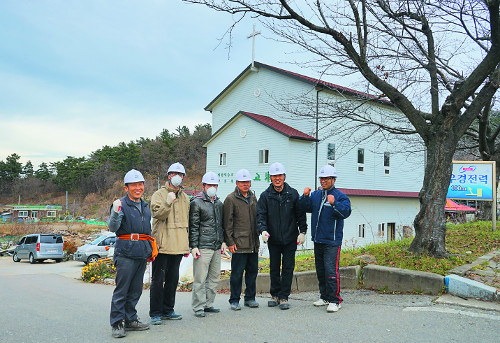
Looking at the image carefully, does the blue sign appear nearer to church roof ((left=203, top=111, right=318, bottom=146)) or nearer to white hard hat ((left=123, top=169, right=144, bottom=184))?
white hard hat ((left=123, top=169, right=144, bottom=184))

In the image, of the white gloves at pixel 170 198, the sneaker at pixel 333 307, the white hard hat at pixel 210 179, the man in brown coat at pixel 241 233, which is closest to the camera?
the white gloves at pixel 170 198

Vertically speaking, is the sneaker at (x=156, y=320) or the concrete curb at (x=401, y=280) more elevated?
the concrete curb at (x=401, y=280)

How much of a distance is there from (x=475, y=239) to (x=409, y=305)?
6.07 metres

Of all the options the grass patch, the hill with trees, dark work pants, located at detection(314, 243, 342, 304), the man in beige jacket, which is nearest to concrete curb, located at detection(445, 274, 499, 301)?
the grass patch

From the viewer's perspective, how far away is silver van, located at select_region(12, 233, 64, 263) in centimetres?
2609

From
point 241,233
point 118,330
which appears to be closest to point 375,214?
point 241,233

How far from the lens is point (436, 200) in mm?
8000

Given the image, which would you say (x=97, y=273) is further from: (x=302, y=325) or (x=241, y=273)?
(x=302, y=325)

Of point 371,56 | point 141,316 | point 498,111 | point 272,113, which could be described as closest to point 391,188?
point 272,113

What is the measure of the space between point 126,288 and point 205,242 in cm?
137

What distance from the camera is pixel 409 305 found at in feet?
19.2

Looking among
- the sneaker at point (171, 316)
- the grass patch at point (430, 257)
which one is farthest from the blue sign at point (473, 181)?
the sneaker at point (171, 316)

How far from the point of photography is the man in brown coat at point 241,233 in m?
6.09

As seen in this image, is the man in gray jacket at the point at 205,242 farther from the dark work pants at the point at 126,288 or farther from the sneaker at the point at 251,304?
the dark work pants at the point at 126,288
